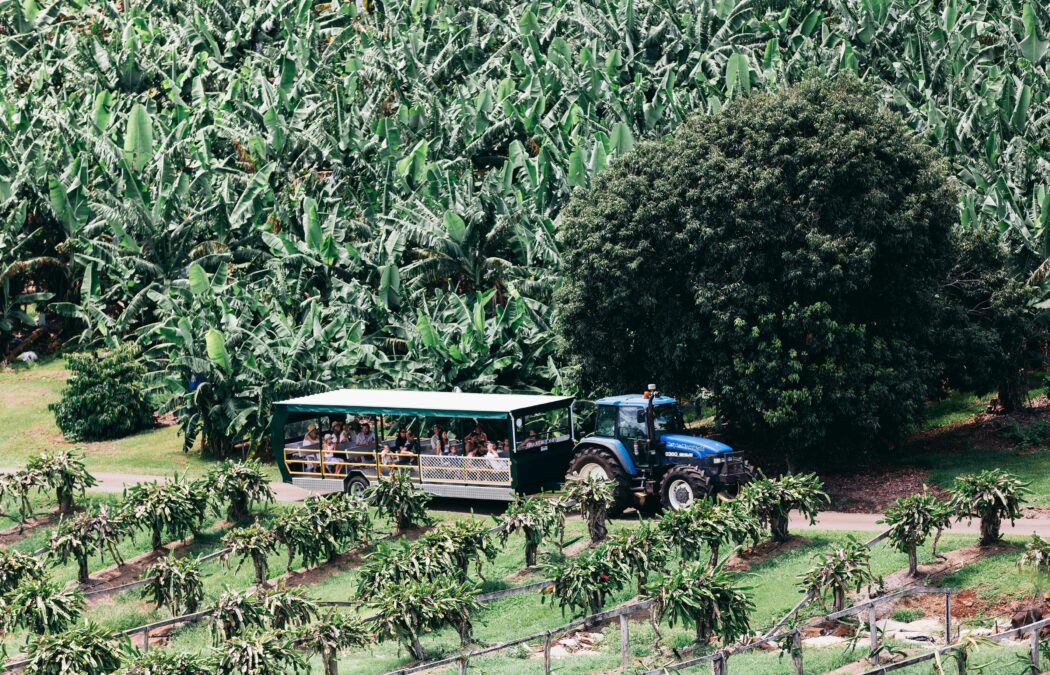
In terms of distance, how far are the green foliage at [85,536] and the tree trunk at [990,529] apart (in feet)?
51.6

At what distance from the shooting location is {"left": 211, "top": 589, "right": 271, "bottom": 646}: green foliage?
1909 centimetres

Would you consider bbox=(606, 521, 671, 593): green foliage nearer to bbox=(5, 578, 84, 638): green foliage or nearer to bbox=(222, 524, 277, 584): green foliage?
bbox=(222, 524, 277, 584): green foliage

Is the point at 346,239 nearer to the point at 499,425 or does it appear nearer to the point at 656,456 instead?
the point at 499,425

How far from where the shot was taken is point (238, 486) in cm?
2706

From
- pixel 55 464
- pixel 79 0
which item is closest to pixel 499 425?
pixel 55 464

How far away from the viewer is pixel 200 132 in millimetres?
49125

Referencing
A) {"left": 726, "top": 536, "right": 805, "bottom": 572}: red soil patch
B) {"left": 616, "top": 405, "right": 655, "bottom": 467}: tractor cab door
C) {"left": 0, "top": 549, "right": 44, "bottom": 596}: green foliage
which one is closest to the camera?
{"left": 726, "top": 536, "right": 805, "bottom": 572}: red soil patch

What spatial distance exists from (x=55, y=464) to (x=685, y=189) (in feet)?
49.5

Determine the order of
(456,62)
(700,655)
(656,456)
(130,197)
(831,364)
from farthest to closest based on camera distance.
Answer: (456,62)
(130,197)
(831,364)
(656,456)
(700,655)

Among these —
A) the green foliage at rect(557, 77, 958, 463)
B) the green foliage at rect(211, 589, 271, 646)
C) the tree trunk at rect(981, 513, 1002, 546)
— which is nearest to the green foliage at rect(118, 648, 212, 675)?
the green foliage at rect(211, 589, 271, 646)

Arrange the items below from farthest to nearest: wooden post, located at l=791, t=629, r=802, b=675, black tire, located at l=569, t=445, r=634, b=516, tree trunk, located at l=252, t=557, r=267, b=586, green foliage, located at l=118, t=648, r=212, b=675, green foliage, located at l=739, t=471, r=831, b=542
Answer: black tire, located at l=569, t=445, r=634, b=516, tree trunk, located at l=252, t=557, r=267, b=586, green foliage, located at l=739, t=471, r=831, b=542, green foliage, located at l=118, t=648, r=212, b=675, wooden post, located at l=791, t=629, r=802, b=675

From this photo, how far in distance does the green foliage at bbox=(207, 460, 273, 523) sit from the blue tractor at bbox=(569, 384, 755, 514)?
6795mm

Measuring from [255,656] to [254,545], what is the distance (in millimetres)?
6607

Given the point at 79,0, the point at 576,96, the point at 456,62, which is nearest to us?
the point at 576,96
